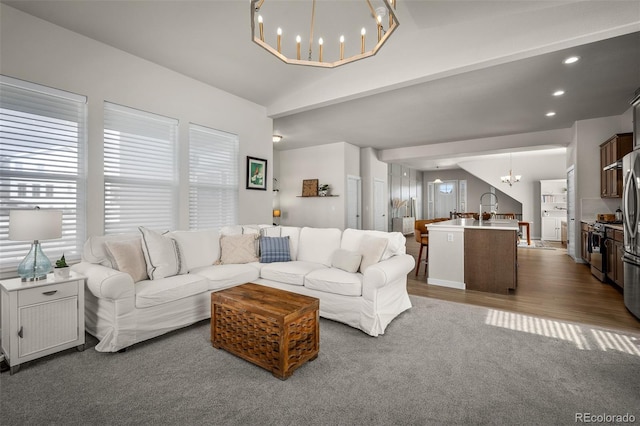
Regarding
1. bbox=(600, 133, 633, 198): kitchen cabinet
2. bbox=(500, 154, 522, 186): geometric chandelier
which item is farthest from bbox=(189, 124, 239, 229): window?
bbox=(500, 154, 522, 186): geometric chandelier

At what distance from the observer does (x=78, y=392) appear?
6.12 feet

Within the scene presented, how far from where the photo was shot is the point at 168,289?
267 cm

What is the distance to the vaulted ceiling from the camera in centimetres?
279

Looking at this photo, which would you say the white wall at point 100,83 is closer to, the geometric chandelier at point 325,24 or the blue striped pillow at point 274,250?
the blue striped pillow at point 274,250

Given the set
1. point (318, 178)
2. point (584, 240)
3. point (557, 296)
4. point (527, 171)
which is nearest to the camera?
point (557, 296)

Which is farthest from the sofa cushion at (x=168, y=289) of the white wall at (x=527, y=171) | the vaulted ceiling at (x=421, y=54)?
the white wall at (x=527, y=171)

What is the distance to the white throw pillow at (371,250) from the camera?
3.10m

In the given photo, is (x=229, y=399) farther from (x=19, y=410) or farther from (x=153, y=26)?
(x=153, y=26)

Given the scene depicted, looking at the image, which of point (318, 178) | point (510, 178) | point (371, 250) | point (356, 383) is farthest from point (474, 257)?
point (510, 178)

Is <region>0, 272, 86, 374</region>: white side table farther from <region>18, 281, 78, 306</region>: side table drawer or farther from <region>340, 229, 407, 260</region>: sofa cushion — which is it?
<region>340, 229, 407, 260</region>: sofa cushion

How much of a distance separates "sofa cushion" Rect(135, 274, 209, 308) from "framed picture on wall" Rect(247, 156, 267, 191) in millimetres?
2203

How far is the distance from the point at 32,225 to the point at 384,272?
9.13 ft

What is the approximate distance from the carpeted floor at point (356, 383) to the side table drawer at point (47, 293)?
0.46 m

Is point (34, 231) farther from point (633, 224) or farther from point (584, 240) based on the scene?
point (584, 240)
